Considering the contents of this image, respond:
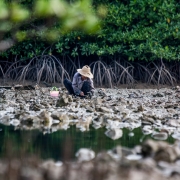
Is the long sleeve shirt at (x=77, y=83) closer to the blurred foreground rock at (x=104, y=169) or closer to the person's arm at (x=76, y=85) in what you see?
the person's arm at (x=76, y=85)

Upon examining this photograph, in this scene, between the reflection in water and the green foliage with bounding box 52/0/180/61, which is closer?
the reflection in water

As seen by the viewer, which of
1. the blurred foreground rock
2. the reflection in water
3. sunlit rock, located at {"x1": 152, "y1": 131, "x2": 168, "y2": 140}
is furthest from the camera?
sunlit rock, located at {"x1": 152, "y1": 131, "x2": 168, "y2": 140}

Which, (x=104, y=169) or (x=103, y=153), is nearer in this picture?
(x=104, y=169)

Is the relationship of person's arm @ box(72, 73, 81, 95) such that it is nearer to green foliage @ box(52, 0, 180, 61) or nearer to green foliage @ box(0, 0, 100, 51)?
green foliage @ box(52, 0, 180, 61)

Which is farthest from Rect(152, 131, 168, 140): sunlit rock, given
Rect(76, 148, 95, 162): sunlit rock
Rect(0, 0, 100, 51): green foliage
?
Rect(0, 0, 100, 51): green foliage

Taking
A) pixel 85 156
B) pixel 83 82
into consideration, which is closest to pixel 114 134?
pixel 85 156

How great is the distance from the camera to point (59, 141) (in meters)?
4.33

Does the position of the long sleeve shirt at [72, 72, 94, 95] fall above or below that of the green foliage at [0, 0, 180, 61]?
below

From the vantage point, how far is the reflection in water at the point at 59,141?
382cm

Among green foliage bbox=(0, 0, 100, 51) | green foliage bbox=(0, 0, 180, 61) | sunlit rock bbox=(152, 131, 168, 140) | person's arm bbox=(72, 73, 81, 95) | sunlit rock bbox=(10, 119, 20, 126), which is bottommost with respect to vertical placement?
sunlit rock bbox=(152, 131, 168, 140)

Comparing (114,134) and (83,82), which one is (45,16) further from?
(83,82)

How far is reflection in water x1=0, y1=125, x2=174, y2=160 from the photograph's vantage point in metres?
3.82

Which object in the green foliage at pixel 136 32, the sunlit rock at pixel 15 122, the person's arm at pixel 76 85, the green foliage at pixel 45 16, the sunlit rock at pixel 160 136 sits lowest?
the sunlit rock at pixel 160 136

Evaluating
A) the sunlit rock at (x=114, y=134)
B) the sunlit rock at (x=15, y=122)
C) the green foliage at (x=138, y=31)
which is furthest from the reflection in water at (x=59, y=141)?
the green foliage at (x=138, y=31)
